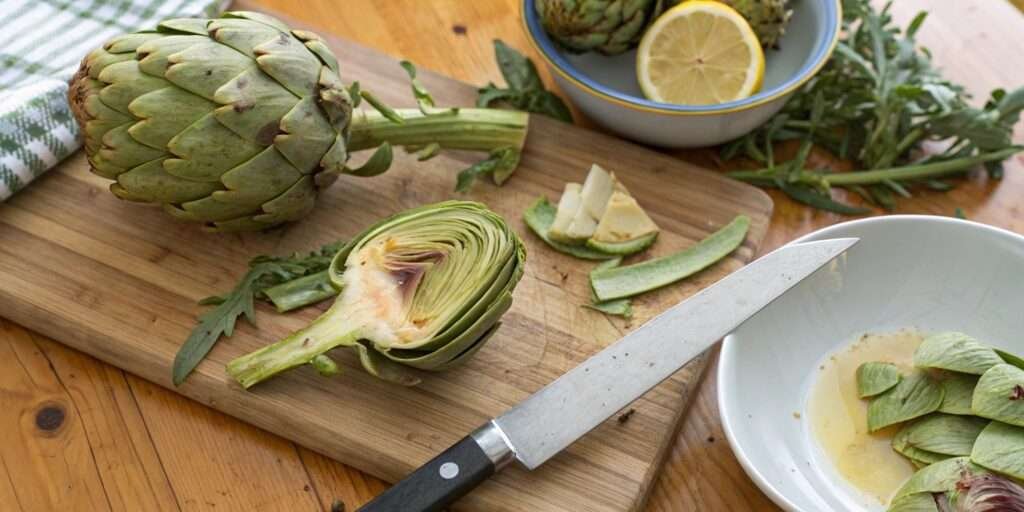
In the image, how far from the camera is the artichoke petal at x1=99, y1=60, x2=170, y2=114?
3.69 feet

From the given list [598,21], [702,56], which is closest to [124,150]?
[598,21]

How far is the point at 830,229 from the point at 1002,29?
0.63m

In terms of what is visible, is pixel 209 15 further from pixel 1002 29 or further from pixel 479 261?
pixel 1002 29

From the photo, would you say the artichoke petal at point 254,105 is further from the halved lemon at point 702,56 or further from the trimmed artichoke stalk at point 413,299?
the halved lemon at point 702,56

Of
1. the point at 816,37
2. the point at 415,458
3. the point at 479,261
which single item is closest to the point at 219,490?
the point at 415,458

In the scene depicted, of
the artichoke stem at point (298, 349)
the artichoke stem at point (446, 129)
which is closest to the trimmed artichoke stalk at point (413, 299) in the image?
the artichoke stem at point (298, 349)

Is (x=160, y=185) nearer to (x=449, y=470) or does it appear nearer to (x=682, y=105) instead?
(x=449, y=470)

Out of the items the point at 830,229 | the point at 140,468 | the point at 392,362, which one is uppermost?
the point at 830,229

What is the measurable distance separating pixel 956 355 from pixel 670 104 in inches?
17.8

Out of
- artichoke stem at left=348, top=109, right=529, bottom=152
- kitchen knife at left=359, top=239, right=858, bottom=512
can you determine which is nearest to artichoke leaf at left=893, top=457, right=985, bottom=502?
kitchen knife at left=359, top=239, right=858, bottom=512

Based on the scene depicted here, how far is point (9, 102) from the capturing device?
129cm

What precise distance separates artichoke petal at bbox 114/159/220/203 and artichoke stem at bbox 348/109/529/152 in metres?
0.21

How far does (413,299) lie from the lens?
43.0 inches

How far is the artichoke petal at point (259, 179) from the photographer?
1149 millimetres
